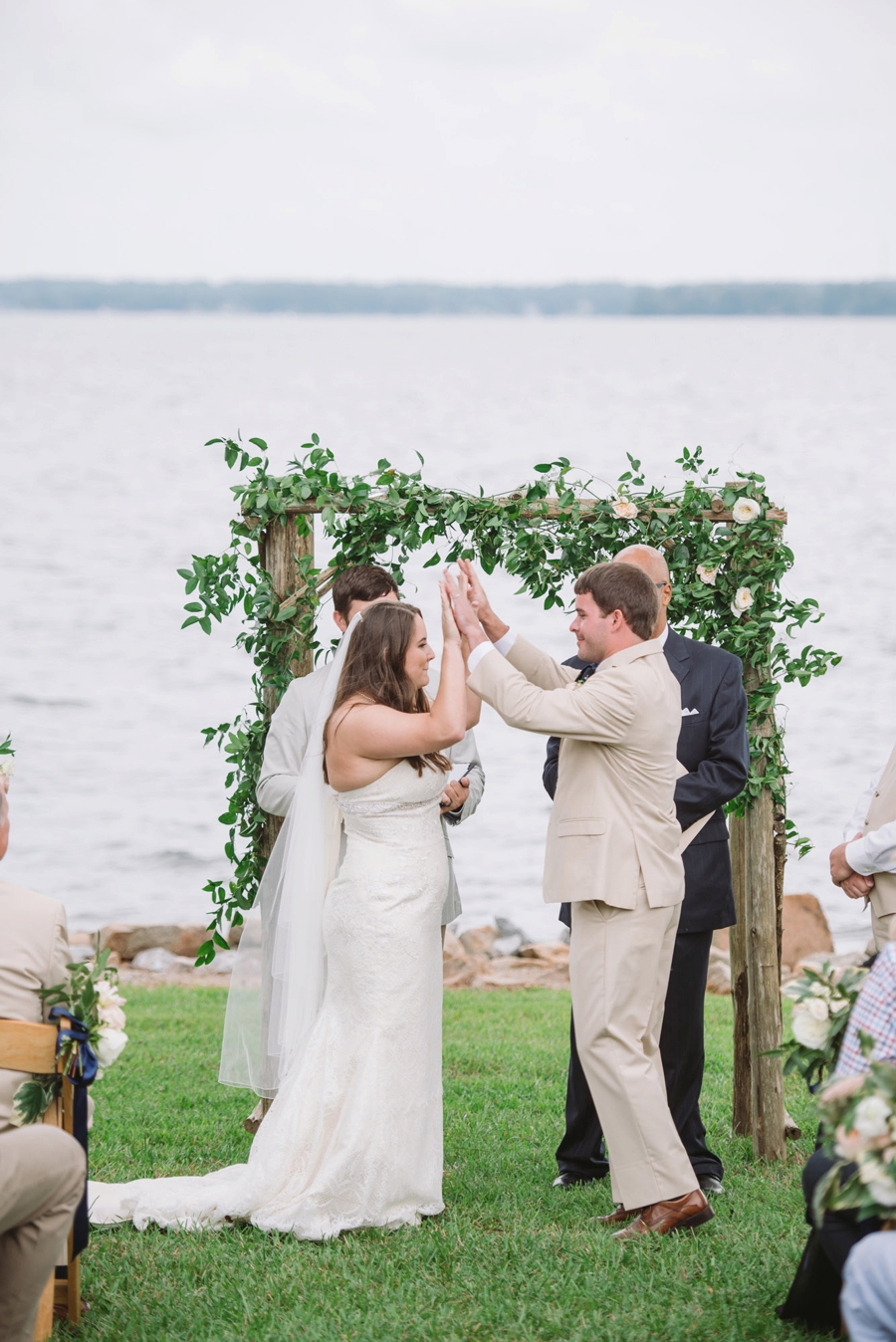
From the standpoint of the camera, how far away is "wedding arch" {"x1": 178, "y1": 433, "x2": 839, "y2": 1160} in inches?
217

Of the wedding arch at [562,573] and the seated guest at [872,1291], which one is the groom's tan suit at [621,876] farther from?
the seated guest at [872,1291]

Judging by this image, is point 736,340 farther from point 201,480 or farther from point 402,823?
point 402,823

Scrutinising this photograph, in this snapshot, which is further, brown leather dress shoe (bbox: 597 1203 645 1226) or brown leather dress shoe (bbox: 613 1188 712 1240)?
brown leather dress shoe (bbox: 597 1203 645 1226)

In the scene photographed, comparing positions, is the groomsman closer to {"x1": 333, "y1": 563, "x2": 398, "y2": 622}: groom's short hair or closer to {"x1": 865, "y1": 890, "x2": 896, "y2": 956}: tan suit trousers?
{"x1": 865, "y1": 890, "x2": 896, "y2": 956}: tan suit trousers

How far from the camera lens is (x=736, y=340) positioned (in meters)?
46.6

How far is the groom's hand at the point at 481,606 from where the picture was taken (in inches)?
181

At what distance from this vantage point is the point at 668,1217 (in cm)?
441

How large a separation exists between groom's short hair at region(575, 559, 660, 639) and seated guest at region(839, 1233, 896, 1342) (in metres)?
2.09

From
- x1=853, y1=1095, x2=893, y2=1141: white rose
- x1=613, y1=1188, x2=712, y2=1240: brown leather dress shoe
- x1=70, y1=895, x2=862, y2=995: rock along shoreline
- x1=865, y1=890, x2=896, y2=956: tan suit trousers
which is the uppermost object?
x1=853, y1=1095, x2=893, y2=1141: white rose

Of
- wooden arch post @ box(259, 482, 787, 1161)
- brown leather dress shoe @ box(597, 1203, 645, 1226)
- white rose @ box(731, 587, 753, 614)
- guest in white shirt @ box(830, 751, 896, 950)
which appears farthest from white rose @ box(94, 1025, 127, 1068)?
white rose @ box(731, 587, 753, 614)

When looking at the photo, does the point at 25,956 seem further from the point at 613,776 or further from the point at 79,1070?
the point at 613,776

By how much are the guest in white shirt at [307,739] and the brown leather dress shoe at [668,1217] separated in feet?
4.20

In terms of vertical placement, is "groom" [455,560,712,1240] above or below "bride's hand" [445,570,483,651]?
below

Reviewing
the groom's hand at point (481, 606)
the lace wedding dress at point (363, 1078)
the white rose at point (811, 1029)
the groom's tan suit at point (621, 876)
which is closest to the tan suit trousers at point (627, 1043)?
the groom's tan suit at point (621, 876)
